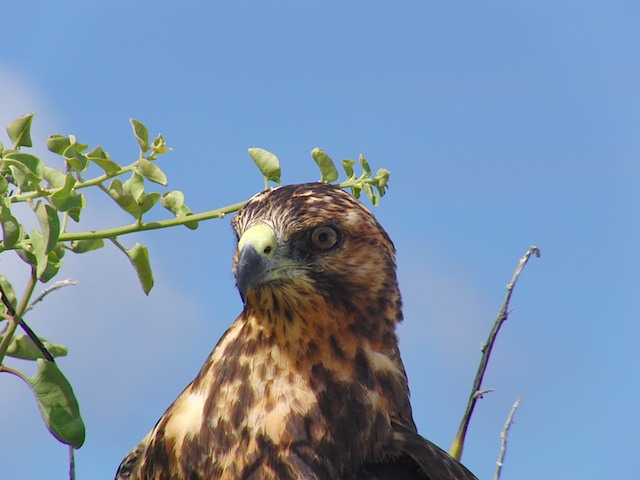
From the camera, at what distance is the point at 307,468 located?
2.86 metres

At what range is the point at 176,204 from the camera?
2.86 meters

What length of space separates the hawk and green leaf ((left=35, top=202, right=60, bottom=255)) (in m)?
0.90

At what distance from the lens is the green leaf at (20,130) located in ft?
8.41

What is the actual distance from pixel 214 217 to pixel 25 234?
63cm

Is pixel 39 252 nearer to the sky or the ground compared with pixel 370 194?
nearer to the ground

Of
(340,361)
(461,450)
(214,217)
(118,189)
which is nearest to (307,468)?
(340,361)

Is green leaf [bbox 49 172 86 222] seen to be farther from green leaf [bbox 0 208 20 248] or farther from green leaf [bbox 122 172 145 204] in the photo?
green leaf [bbox 122 172 145 204]

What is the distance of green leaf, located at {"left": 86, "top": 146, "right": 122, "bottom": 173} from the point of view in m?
2.59

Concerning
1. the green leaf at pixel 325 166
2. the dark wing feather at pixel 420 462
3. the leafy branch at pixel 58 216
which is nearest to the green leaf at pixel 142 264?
the leafy branch at pixel 58 216

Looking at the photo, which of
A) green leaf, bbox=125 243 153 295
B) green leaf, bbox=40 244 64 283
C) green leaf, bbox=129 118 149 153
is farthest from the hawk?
green leaf, bbox=40 244 64 283

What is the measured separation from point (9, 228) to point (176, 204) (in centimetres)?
70

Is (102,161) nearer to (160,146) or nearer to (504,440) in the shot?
(160,146)

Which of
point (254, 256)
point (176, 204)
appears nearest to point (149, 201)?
point (176, 204)

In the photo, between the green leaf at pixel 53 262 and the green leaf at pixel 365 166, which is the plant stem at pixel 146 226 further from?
the green leaf at pixel 365 166
